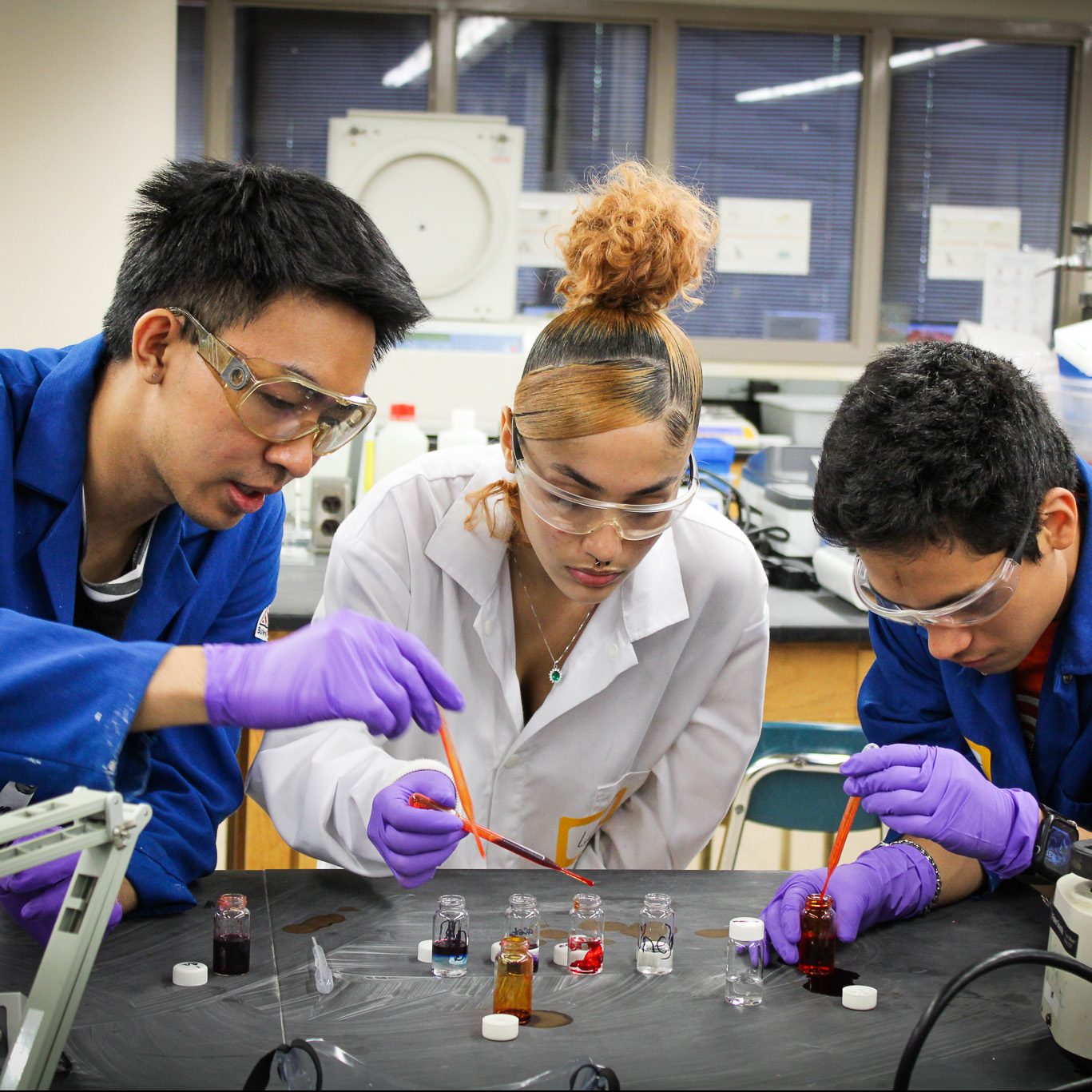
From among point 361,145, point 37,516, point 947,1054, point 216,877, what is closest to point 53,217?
point 361,145

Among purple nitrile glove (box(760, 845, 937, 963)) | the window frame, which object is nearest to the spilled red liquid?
purple nitrile glove (box(760, 845, 937, 963))

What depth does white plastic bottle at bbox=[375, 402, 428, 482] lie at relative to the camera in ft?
11.9

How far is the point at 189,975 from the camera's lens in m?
1.41

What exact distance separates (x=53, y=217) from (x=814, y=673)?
7.59ft

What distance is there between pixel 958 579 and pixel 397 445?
2.28 meters

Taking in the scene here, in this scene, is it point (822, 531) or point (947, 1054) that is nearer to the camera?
point (947, 1054)

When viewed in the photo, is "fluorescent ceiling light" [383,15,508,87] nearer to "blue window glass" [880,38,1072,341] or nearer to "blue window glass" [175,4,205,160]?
"blue window glass" [175,4,205,160]

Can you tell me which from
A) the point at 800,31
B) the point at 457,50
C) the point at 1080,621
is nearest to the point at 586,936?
the point at 1080,621

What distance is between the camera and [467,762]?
2.00 meters

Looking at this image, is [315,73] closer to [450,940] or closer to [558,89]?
[558,89]

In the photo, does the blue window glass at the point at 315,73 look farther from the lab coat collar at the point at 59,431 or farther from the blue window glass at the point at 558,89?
the lab coat collar at the point at 59,431

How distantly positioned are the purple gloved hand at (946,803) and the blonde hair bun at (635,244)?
29.1 inches

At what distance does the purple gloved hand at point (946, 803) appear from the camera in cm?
159

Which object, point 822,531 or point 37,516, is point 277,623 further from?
point 822,531
